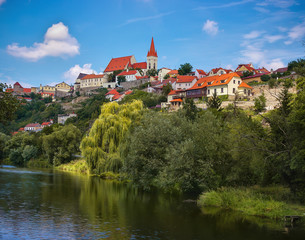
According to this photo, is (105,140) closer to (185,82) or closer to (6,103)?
(6,103)

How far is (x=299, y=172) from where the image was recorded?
1950cm

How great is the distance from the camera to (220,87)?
61688 millimetres

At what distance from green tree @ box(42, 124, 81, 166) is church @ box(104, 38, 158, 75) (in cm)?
7948

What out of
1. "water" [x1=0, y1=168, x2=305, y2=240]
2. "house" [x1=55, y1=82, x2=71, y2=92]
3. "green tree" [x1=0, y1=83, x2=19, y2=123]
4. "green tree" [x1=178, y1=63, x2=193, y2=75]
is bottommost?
"water" [x1=0, y1=168, x2=305, y2=240]

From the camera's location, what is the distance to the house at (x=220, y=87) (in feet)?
198

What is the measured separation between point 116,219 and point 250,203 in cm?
902

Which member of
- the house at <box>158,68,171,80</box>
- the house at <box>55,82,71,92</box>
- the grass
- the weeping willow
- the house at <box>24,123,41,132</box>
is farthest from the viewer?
the house at <box>55,82,71,92</box>

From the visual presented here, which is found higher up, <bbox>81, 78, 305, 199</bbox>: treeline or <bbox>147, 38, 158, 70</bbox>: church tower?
<bbox>147, 38, 158, 70</bbox>: church tower

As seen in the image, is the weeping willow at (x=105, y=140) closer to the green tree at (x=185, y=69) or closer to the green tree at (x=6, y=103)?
the green tree at (x=6, y=103)

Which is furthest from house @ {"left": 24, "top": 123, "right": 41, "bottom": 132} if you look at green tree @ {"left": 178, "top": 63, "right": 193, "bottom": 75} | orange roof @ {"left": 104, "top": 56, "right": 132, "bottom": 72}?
green tree @ {"left": 178, "top": 63, "right": 193, "bottom": 75}

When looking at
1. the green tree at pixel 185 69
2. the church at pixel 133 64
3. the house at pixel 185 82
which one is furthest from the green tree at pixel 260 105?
the church at pixel 133 64

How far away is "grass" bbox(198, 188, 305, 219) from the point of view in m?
19.2

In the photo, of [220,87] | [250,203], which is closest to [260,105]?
[220,87]

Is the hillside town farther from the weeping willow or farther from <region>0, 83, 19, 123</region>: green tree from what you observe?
<region>0, 83, 19, 123</region>: green tree
